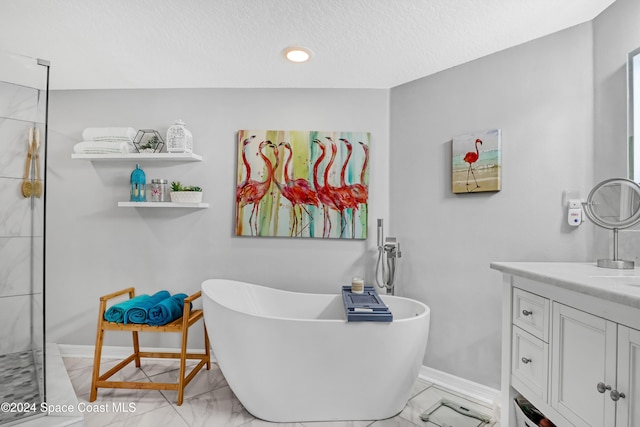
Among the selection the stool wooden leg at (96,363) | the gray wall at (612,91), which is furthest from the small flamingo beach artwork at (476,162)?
the stool wooden leg at (96,363)

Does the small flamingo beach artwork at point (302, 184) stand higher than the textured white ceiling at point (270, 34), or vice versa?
the textured white ceiling at point (270, 34)

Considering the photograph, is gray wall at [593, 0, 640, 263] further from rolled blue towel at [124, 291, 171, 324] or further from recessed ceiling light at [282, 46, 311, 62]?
rolled blue towel at [124, 291, 171, 324]

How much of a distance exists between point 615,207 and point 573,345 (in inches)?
28.7

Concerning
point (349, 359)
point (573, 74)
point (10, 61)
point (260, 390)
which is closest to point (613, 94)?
point (573, 74)

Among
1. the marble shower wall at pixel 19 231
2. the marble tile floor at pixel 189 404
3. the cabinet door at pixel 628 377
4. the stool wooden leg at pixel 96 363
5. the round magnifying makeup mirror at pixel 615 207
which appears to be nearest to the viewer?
the cabinet door at pixel 628 377

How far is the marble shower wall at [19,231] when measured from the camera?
1556 mm

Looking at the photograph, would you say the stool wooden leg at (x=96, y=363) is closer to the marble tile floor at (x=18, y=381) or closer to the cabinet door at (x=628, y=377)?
the marble tile floor at (x=18, y=381)

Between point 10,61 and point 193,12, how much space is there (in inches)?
34.5

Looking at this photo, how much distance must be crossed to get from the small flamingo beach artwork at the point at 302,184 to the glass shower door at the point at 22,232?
51.1 inches

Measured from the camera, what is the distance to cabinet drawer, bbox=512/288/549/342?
1.19m

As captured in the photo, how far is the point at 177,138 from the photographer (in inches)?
101

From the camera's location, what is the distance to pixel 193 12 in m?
1.80

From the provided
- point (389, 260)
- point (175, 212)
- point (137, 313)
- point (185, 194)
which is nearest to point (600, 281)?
point (389, 260)

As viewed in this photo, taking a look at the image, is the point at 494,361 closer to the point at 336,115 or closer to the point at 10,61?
the point at 336,115
